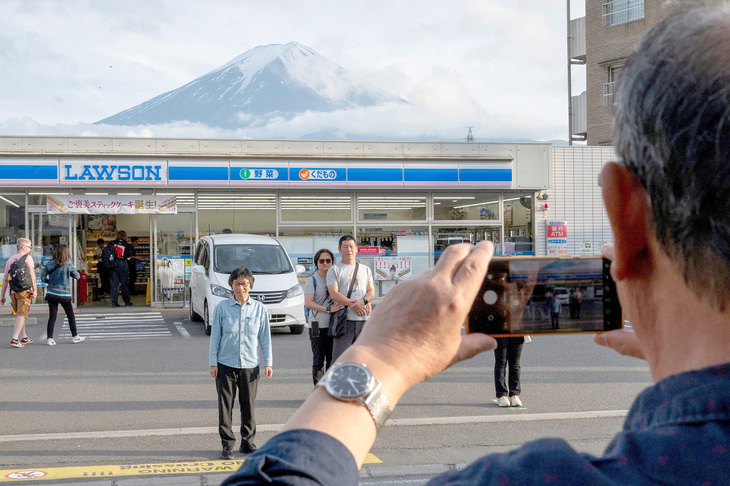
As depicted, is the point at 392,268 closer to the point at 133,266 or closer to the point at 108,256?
the point at 133,266

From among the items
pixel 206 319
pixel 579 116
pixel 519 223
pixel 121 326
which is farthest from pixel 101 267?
pixel 579 116

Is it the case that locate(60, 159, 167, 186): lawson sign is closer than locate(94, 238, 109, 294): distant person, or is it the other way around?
locate(60, 159, 167, 186): lawson sign

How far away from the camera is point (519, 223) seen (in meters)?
21.2

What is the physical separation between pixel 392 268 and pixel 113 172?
25.5 feet

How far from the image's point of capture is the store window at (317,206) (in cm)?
2005

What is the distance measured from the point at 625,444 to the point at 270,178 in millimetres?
19054

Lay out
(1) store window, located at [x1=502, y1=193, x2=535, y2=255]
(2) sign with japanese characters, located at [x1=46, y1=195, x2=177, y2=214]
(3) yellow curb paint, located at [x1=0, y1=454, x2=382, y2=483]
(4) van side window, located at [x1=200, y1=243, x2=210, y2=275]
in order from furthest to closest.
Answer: (1) store window, located at [x1=502, y1=193, x2=535, y2=255] → (2) sign with japanese characters, located at [x1=46, y1=195, x2=177, y2=214] → (4) van side window, located at [x1=200, y1=243, x2=210, y2=275] → (3) yellow curb paint, located at [x1=0, y1=454, x2=382, y2=483]

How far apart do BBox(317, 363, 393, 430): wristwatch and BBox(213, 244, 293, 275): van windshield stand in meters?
13.6

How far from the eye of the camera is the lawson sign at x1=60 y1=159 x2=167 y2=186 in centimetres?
1856

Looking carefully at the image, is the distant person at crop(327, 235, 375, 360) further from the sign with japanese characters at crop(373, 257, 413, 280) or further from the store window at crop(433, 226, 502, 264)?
the store window at crop(433, 226, 502, 264)

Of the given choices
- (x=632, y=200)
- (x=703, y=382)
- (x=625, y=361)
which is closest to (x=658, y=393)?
(x=703, y=382)

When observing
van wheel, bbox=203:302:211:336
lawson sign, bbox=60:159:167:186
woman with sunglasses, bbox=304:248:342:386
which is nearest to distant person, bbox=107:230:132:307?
lawson sign, bbox=60:159:167:186

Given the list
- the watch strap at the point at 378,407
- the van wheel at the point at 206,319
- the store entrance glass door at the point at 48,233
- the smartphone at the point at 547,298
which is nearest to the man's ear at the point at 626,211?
the watch strap at the point at 378,407

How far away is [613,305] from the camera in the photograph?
5.49ft
